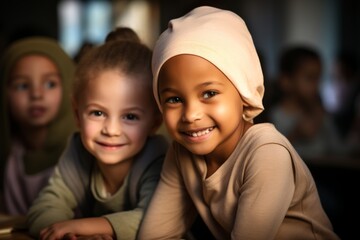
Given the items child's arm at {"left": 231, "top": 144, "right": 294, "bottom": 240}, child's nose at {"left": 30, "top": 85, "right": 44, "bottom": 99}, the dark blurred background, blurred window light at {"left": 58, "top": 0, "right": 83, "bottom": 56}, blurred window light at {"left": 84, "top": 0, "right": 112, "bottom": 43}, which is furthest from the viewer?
blurred window light at {"left": 58, "top": 0, "right": 83, "bottom": 56}

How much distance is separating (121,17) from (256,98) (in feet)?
43.8

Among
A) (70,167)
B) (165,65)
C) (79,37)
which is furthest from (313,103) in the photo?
(79,37)

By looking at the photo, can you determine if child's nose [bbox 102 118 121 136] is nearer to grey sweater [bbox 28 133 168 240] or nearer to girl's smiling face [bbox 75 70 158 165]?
girl's smiling face [bbox 75 70 158 165]

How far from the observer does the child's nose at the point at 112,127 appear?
1.67 metres

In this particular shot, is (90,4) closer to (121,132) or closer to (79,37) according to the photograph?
(79,37)

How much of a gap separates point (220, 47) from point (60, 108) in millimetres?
1356

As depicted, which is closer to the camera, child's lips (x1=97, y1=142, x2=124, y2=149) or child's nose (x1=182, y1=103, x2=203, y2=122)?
child's nose (x1=182, y1=103, x2=203, y2=122)

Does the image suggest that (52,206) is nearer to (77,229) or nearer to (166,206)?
(77,229)

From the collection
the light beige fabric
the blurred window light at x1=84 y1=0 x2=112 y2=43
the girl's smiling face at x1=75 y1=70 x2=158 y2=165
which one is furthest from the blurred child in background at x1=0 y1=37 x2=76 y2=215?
the blurred window light at x1=84 y1=0 x2=112 y2=43

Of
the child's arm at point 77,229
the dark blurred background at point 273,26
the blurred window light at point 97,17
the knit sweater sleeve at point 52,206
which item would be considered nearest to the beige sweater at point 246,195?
the child's arm at point 77,229

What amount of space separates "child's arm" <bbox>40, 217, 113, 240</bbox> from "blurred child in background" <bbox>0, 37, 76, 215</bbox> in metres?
0.91

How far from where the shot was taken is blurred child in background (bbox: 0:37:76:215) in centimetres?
251

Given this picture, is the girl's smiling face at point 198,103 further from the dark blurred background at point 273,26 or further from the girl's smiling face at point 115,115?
the dark blurred background at point 273,26

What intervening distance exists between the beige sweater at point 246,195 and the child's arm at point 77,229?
11cm
